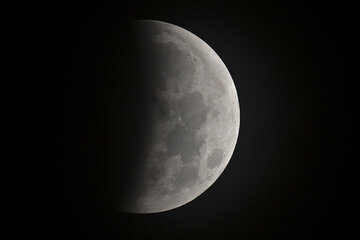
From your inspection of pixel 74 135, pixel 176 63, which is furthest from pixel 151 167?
pixel 176 63

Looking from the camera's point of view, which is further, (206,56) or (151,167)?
(206,56)

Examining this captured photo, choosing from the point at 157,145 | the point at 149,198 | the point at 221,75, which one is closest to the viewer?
the point at 157,145

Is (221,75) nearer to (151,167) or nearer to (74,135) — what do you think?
(151,167)

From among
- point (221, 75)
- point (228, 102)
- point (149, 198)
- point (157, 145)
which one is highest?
point (221, 75)

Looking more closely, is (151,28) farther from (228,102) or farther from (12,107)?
(12,107)

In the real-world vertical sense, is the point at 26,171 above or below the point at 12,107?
below

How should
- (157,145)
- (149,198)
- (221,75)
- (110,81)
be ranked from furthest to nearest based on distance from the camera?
(221,75), (149,198), (157,145), (110,81)

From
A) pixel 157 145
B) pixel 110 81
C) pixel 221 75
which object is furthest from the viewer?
pixel 221 75

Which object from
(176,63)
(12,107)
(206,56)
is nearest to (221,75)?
(206,56)

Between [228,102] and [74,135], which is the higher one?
[228,102]
